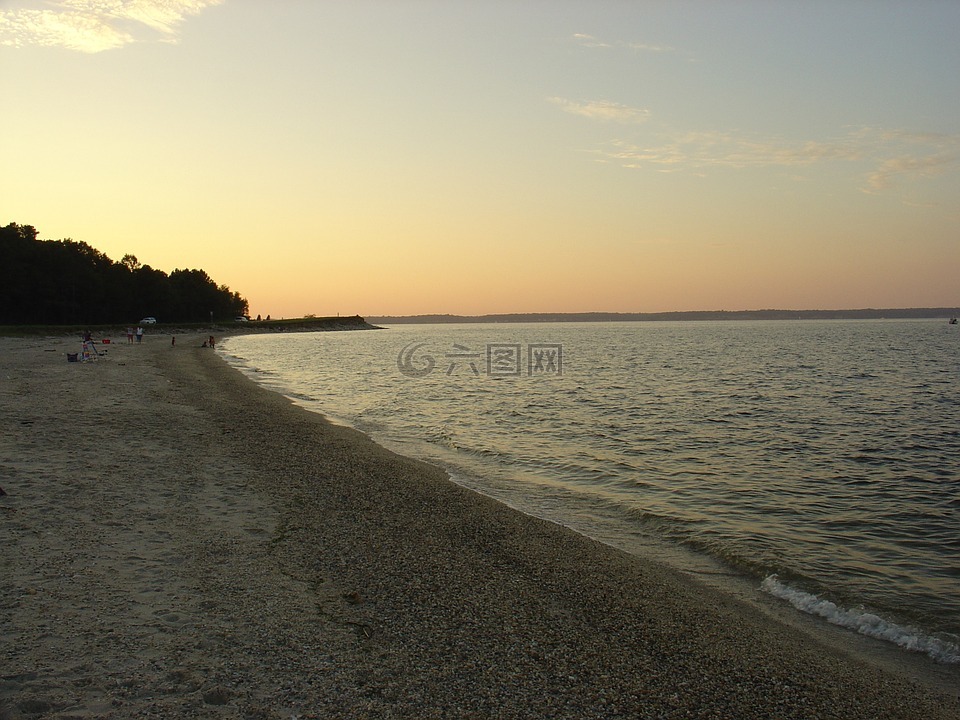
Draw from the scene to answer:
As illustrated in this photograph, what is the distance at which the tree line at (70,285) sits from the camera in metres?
87.4

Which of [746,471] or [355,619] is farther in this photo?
[746,471]

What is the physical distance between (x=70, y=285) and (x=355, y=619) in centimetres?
10803

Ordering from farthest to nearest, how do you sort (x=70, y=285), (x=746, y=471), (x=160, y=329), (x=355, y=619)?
(x=160, y=329), (x=70, y=285), (x=746, y=471), (x=355, y=619)

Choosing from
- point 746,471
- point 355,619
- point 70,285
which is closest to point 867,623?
point 355,619

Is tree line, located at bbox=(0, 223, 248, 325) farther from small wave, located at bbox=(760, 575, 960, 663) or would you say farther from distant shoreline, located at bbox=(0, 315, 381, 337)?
small wave, located at bbox=(760, 575, 960, 663)

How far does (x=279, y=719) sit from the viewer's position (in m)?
5.11

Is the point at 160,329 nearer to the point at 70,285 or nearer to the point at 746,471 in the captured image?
the point at 70,285

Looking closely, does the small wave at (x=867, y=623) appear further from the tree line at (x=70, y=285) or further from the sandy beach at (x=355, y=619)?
the tree line at (x=70, y=285)

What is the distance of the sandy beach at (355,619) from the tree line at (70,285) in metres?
93.2

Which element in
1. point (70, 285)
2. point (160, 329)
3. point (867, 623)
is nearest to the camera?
point (867, 623)

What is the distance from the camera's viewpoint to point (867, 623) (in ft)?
27.1

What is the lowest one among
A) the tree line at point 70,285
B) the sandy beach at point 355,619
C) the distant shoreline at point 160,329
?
the sandy beach at point 355,619

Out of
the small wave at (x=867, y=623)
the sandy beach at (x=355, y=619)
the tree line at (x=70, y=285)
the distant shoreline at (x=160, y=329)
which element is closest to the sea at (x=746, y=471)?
the small wave at (x=867, y=623)

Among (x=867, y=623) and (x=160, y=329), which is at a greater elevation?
(x=160, y=329)
